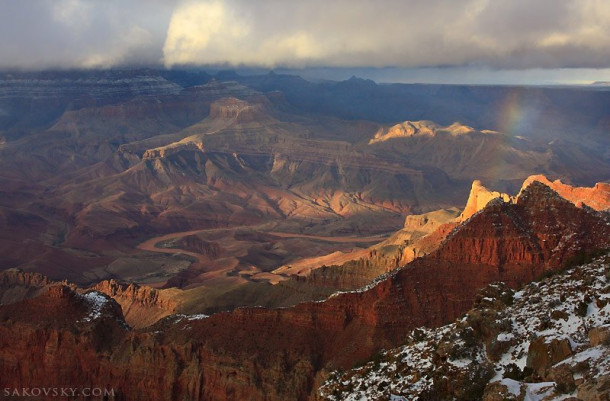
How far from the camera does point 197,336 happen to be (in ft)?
170

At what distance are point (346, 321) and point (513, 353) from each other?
25268mm

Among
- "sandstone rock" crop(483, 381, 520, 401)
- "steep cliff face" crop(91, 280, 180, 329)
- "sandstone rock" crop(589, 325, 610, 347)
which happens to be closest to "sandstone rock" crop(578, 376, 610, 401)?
"sandstone rock" crop(483, 381, 520, 401)

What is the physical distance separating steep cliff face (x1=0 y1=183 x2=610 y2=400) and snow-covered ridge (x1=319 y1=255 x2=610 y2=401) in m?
14.7

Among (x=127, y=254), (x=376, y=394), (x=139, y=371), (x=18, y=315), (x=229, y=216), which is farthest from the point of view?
(x=229, y=216)

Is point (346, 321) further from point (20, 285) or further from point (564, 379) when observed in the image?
point (20, 285)

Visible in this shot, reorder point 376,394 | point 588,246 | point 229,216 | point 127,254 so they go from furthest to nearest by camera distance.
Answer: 1. point 229,216
2. point 127,254
3. point 588,246
4. point 376,394

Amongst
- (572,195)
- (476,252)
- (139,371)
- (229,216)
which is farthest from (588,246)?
(229,216)

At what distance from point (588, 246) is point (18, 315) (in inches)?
1744

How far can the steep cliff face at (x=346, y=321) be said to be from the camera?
47.3 m

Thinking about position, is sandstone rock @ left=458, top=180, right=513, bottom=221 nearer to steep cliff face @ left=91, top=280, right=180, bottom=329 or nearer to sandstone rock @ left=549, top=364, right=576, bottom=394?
steep cliff face @ left=91, top=280, right=180, bottom=329

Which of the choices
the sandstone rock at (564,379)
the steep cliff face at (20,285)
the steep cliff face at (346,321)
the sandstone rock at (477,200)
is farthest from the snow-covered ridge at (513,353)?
the sandstone rock at (477,200)

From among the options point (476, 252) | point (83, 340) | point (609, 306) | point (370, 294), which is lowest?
point (83, 340)

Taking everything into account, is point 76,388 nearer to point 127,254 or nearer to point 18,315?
point 18,315

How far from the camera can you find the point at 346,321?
163ft
